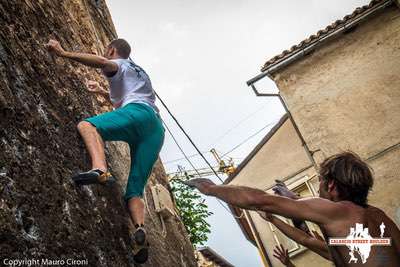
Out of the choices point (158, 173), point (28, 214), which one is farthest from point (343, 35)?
point (28, 214)

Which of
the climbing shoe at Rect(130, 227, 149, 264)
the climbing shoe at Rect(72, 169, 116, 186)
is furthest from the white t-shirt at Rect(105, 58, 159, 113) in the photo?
the climbing shoe at Rect(130, 227, 149, 264)

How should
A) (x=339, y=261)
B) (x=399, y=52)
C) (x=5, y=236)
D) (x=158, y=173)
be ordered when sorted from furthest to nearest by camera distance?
1. (x=399, y=52)
2. (x=158, y=173)
3. (x=339, y=261)
4. (x=5, y=236)

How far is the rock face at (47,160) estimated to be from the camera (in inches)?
73.9

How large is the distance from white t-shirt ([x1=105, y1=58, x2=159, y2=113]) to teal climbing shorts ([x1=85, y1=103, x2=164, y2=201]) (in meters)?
0.13

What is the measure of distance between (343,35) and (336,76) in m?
1.07

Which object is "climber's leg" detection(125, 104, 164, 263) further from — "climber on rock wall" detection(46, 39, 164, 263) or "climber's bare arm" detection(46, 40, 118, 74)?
"climber's bare arm" detection(46, 40, 118, 74)

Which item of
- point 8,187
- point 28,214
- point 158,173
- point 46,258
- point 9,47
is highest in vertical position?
point 9,47

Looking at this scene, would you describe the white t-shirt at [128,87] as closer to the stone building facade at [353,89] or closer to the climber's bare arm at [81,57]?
the climber's bare arm at [81,57]

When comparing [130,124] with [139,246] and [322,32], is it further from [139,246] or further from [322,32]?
A: [322,32]

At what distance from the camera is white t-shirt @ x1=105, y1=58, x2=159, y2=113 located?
3.40 m

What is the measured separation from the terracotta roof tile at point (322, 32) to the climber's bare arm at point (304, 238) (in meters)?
7.52

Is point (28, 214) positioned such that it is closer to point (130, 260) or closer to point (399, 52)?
point (130, 260)

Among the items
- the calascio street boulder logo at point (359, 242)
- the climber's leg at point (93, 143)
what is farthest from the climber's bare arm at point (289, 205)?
the climber's leg at point (93, 143)

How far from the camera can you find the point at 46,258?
71.4 inches
